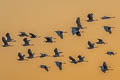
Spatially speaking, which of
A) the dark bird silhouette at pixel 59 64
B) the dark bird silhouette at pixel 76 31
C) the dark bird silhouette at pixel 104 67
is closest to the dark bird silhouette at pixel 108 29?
the dark bird silhouette at pixel 76 31

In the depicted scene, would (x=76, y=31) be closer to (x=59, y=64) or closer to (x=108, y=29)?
(x=108, y=29)

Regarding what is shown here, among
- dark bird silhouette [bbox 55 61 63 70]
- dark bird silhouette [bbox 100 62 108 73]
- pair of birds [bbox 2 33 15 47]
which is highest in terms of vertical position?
A: pair of birds [bbox 2 33 15 47]

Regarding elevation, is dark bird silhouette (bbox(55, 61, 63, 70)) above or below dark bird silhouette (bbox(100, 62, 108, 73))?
above

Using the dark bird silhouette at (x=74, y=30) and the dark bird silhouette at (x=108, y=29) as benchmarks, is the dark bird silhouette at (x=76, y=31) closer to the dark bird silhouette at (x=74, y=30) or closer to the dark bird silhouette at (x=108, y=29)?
the dark bird silhouette at (x=74, y=30)

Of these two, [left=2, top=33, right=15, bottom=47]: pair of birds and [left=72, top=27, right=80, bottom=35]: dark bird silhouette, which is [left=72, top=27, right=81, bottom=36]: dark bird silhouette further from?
[left=2, top=33, right=15, bottom=47]: pair of birds

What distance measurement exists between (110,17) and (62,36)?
3305 millimetres

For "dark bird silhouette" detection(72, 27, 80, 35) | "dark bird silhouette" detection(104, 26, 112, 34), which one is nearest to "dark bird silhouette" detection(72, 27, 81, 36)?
"dark bird silhouette" detection(72, 27, 80, 35)

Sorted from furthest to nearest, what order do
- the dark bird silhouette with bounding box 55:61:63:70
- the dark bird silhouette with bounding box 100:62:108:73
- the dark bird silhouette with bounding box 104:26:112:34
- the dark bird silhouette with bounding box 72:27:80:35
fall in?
the dark bird silhouette with bounding box 55:61:63:70
the dark bird silhouette with bounding box 100:62:108:73
the dark bird silhouette with bounding box 72:27:80:35
the dark bird silhouette with bounding box 104:26:112:34

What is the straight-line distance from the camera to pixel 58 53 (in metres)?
54.3

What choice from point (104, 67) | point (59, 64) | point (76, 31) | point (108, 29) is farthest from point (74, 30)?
point (59, 64)

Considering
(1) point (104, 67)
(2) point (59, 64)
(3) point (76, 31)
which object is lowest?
(1) point (104, 67)

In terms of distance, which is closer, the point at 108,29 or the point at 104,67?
the point at 108,29

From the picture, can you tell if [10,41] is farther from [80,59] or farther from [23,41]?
[80,59]

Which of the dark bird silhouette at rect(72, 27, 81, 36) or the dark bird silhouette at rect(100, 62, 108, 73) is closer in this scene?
the dark bird silhouette at rect(72, 27, 81, 36)
